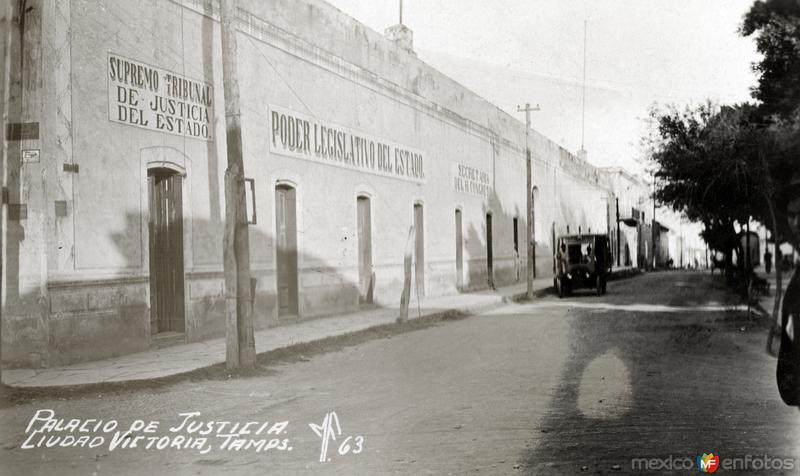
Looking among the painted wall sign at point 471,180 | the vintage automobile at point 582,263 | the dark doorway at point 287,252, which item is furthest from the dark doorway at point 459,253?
the dark doorway at point 287,252

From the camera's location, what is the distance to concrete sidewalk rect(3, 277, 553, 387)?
7.80 metres

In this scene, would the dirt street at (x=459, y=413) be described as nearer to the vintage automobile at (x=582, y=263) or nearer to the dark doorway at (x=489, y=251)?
the vintage automobile at (x=582, y=263)

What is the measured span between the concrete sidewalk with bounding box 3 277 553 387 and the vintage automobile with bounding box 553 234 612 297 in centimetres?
809

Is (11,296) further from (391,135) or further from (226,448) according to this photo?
(391,135)

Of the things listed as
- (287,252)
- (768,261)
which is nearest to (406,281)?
(287,252)

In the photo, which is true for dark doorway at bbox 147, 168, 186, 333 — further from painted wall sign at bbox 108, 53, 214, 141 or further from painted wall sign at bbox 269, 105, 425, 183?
painted wall sign at bbox 269, 105, 425, 183

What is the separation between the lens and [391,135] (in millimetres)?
18609

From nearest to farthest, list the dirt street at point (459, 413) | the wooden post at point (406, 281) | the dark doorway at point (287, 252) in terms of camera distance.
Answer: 1. the dirt street at point (459, 413)
2. the dark doorway at point (287, 252)
3. the wooden post at point (406, 281)

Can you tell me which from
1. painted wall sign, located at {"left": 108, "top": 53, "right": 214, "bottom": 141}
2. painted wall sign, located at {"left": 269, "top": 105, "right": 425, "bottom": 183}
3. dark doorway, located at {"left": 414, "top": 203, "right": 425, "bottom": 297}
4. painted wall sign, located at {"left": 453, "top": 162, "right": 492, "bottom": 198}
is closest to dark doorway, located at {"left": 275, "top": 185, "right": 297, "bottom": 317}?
painted wall sign, located at {"left": 269, "top": 105, "right": 425, "bottom": 183}

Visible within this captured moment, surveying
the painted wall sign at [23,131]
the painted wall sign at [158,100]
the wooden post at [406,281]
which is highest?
the painted wall sign at [158,100]

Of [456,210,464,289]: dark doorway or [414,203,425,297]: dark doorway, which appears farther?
[456,210,464,289]: dark doorway

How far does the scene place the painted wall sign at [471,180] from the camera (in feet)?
78.1

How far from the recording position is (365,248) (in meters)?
17.3

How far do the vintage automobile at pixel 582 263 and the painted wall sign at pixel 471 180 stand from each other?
3.75 metres
